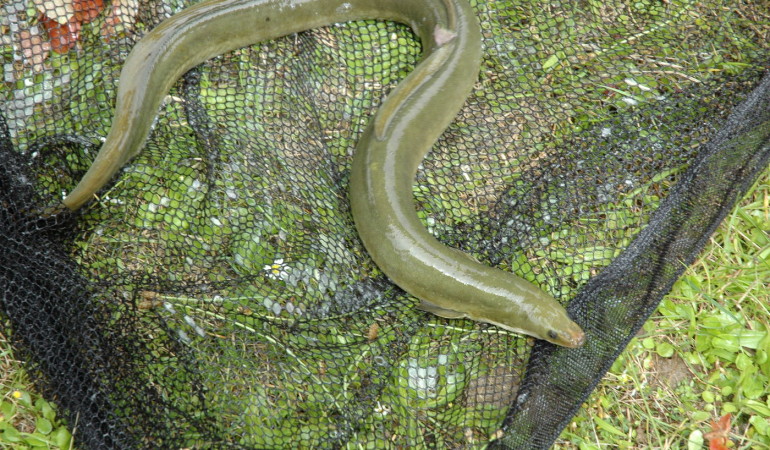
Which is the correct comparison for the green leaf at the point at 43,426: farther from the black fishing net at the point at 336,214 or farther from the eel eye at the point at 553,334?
the eel eye at the point at 553,334

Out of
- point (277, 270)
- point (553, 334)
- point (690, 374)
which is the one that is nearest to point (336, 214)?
point (277, 270)

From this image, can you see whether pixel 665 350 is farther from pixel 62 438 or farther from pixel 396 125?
pixel 62 438

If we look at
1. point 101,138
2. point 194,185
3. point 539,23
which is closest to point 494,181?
point 539,23

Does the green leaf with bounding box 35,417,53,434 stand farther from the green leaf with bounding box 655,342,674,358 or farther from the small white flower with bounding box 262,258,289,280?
the green leaf with bounding box 655,342,674,358

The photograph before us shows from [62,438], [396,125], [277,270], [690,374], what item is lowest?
[690,374]

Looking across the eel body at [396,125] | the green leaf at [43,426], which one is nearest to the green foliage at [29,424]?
the green leaf at [43,426]

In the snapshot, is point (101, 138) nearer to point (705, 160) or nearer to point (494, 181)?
point (494, 181)

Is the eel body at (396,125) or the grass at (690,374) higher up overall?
the eel body at (396,125)
